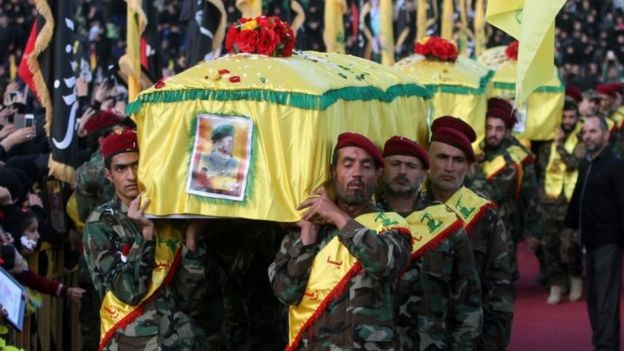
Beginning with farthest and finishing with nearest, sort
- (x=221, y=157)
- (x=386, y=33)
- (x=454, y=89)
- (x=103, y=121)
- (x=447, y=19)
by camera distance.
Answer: (x=447, y=19) < (x=386, y=33) < (x=454, y=89) < (x=103, y=121) < (x=221, y=157)

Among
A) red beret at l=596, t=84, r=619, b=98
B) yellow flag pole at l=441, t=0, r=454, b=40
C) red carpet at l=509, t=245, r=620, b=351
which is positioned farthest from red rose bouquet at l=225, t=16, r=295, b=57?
yellow flag pole at l=441, t=0, r=454, b=40

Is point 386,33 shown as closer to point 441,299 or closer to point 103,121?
point 103,121

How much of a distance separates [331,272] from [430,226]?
0.92 m

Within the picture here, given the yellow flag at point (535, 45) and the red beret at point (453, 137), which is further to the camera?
the red beret at point (453, 137)

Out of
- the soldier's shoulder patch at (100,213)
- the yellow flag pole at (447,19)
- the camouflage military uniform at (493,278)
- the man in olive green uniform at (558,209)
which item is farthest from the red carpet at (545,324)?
the yellow flag pole at (447,19)

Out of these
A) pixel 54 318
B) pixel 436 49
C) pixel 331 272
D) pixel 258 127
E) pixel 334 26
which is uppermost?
pixel 334 26

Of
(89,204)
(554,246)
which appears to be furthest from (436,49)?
(89,204)

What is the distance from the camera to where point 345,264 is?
752 cm

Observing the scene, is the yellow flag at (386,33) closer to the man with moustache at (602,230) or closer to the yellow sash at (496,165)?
the yellow sash at (496,165)

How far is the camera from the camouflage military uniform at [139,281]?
801 cm

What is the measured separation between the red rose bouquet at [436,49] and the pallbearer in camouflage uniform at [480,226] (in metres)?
4.53

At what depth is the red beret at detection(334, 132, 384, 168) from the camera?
758 centimetres

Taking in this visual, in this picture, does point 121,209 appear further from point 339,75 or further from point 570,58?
point 570,58

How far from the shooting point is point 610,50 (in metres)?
42.2
